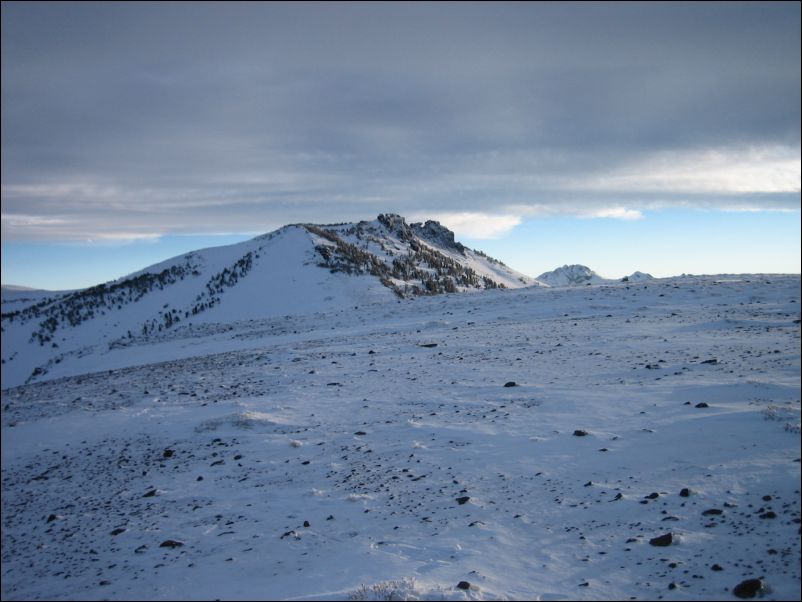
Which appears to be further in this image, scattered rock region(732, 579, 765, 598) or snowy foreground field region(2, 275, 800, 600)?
snowy foreground field region(2, 275, 800, 600)

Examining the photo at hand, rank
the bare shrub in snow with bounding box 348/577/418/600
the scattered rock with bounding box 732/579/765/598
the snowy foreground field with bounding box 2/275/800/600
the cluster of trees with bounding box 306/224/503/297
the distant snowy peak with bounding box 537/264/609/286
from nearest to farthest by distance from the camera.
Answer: the scattered rock with bounding box 732/579/765/598 → the bare shrub in snow with bounding box 348/577/418/600 → the snowy foreground field with bounding box 2/275/800/600 → the cluster of trees with bounding box 306/224/503/297 → the distant snowy peak with bounding box 537/264/609/286

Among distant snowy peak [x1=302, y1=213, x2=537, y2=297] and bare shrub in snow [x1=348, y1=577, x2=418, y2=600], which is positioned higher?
distant snowy peak [x1=302, y1=213, x2=537, y2=297]

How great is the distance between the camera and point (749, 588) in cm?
443

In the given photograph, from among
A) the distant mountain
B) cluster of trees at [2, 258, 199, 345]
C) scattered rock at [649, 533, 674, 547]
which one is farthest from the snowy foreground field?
cluster of trees at [2, 258, 199, 345]

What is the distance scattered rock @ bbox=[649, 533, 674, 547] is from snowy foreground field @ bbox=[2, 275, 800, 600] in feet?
0.06

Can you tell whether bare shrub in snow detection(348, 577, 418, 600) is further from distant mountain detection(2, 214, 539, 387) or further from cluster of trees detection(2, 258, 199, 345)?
cluster of trees detection(2, 258, 199, 345)

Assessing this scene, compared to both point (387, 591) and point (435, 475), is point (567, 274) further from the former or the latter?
point (387, 591)

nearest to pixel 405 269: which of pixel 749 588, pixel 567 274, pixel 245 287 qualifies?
pixel 245 287

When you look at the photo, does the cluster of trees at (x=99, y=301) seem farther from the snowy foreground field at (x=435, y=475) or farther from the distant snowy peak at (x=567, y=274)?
the distant snowy peak at (x=567, y=274)

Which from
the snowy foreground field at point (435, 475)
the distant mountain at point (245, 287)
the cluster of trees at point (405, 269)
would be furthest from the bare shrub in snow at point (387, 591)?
the cluster of trees at point (405, 269)

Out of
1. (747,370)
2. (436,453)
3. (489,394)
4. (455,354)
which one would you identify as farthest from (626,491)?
(455,354)

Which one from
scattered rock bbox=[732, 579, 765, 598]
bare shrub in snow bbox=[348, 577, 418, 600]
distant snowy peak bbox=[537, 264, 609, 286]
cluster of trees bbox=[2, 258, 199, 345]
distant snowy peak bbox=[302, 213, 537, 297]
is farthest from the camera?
distant snowy peak bbox=[537, 264, 609, 286]

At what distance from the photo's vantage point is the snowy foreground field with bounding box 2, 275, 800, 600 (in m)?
5.31

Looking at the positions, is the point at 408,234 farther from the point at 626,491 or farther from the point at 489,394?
the point at 626,491
